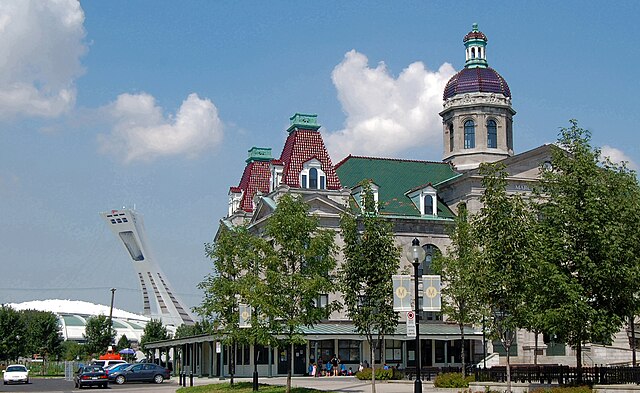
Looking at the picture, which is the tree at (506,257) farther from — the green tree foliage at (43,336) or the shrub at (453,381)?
the green tree foliage at (43,336)

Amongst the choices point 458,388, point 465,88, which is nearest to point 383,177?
point 465,88

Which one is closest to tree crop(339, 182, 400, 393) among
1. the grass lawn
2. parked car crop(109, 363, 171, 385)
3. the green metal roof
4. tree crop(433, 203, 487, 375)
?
the grass lawn

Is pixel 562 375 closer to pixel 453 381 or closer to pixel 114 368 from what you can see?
pixel 453 381

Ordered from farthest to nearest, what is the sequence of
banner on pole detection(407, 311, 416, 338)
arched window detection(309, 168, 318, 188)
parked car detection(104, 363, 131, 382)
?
arched window detection(309, 168, 318, 188) < parked car detection(104, 363, 131, 382) < banner on pole detection(407, 311, 416, 338)

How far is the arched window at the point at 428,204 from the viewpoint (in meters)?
77.9

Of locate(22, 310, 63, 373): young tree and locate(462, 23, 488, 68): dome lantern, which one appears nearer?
locate(462, 23, 488, 68): dome lantern

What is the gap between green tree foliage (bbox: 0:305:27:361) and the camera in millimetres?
105625

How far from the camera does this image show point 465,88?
85.8 m

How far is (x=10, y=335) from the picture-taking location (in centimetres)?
10606

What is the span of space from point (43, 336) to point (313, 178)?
5661cm

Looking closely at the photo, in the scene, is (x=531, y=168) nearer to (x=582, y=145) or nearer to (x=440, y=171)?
(x=440, y=171)

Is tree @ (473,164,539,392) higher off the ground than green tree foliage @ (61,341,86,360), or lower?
higher

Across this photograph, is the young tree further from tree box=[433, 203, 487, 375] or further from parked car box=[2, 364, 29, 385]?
tree box=[433, 203, 487, 375]

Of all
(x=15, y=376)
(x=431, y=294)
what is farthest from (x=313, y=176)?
(x=431, y=294)
